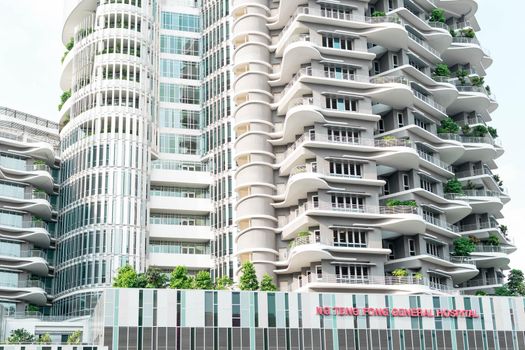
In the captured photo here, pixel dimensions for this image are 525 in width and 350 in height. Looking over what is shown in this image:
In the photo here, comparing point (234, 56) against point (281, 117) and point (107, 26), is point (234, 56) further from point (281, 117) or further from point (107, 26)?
point (107, 26)

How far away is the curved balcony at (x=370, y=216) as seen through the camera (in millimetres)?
92938

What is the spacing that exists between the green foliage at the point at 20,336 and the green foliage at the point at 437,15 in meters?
72.3

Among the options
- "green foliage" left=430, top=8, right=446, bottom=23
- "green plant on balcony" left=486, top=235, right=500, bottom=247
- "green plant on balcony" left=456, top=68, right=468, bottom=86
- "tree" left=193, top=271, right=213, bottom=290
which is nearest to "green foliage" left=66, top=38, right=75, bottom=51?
"tree" left=193, top=271, right=213, bottom=290

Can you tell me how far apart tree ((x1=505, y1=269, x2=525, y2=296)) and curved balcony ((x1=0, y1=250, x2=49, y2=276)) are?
66.1 m

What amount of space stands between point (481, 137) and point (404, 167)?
70.1ft

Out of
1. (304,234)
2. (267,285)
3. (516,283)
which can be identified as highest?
(304,234)

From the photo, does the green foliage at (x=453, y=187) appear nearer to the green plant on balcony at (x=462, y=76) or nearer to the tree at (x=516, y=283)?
the tree at (x=516, y=283)

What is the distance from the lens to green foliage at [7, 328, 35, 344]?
280ft

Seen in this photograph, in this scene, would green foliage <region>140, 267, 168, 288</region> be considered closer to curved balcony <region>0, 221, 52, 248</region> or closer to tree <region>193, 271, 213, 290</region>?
tree <region>193, 271, 213, 290</region>

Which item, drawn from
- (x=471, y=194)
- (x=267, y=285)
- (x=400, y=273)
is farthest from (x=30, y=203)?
(x=471, y=194)

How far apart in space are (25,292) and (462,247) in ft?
198

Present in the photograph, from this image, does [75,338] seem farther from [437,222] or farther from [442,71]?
[442,71]

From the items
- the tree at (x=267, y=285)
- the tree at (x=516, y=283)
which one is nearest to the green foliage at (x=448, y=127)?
the tree at (x=516, y=283)

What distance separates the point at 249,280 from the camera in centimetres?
9031
